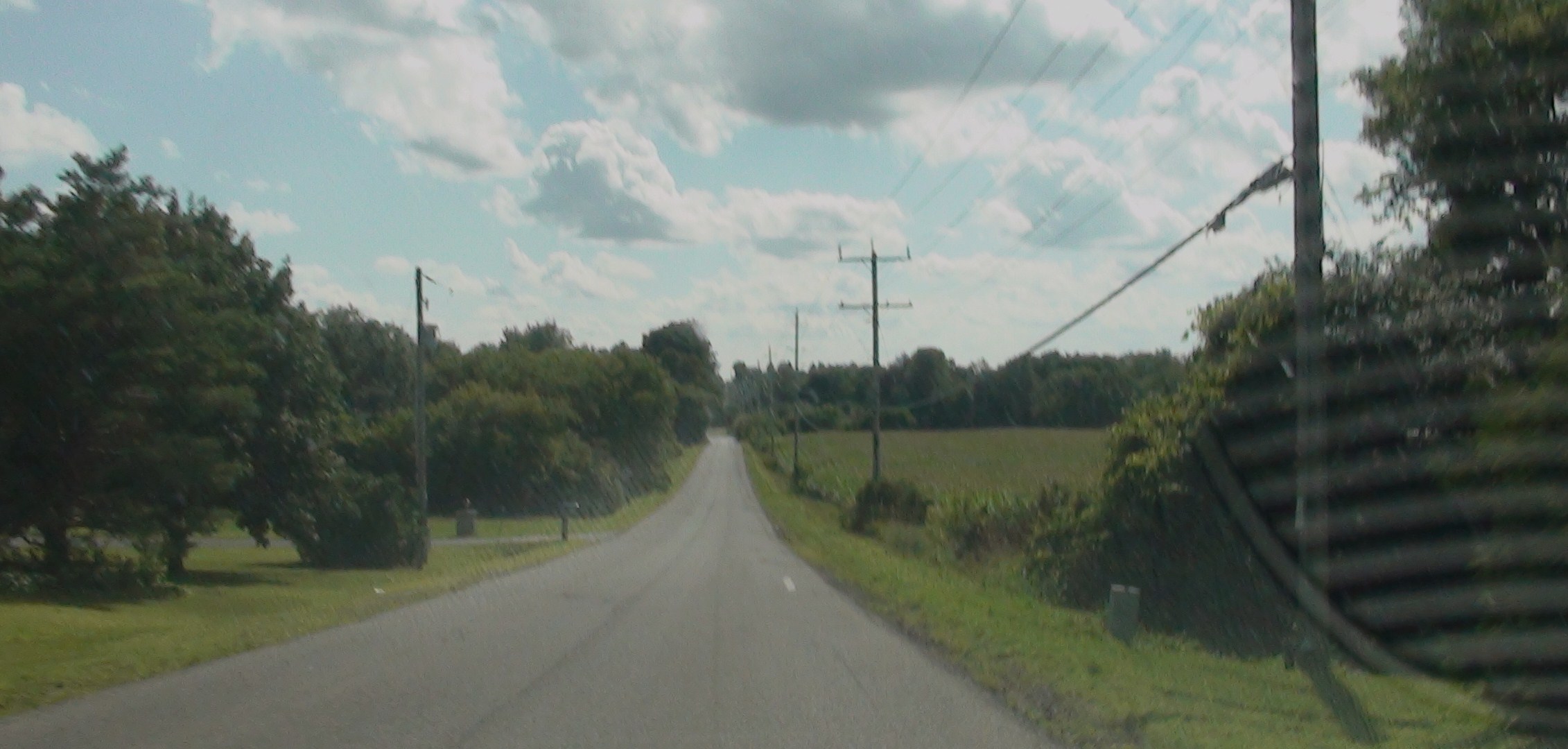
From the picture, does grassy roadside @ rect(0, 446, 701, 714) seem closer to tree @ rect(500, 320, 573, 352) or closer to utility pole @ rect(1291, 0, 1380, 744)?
utility pole @ rect(1291, 0, 1380, 744)

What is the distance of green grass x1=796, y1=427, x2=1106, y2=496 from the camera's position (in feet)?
149

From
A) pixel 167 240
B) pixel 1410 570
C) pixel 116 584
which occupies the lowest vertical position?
pixel 116 584

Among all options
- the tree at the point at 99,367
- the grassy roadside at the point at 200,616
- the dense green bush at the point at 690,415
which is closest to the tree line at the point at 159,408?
the tree at the point at 99,367

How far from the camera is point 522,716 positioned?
33.2ft

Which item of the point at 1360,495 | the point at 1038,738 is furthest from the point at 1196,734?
the point at 1360,495

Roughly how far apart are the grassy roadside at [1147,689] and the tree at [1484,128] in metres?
3.72

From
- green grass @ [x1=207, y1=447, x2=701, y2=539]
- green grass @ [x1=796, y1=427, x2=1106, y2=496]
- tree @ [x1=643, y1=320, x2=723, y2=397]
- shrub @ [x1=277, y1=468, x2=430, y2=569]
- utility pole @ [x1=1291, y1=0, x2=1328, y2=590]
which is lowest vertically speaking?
green grass @ [x1=207, y1=447, x2=701, y2=539]

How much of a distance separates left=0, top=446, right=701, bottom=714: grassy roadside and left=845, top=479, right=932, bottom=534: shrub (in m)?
9.65

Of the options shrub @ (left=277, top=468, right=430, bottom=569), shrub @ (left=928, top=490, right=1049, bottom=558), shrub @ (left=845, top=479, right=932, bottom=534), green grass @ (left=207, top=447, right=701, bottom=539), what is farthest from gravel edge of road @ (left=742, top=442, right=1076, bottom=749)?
green grass @ (left=207, top=447, right=701, bottom=539)

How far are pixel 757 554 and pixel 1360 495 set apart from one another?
71.1ft

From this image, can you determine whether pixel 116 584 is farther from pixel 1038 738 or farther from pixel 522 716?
pixel 1038 738

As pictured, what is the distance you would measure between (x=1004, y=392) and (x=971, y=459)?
490cm

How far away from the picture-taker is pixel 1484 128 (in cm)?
1089

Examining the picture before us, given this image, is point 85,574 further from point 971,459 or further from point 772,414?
point 772,414
